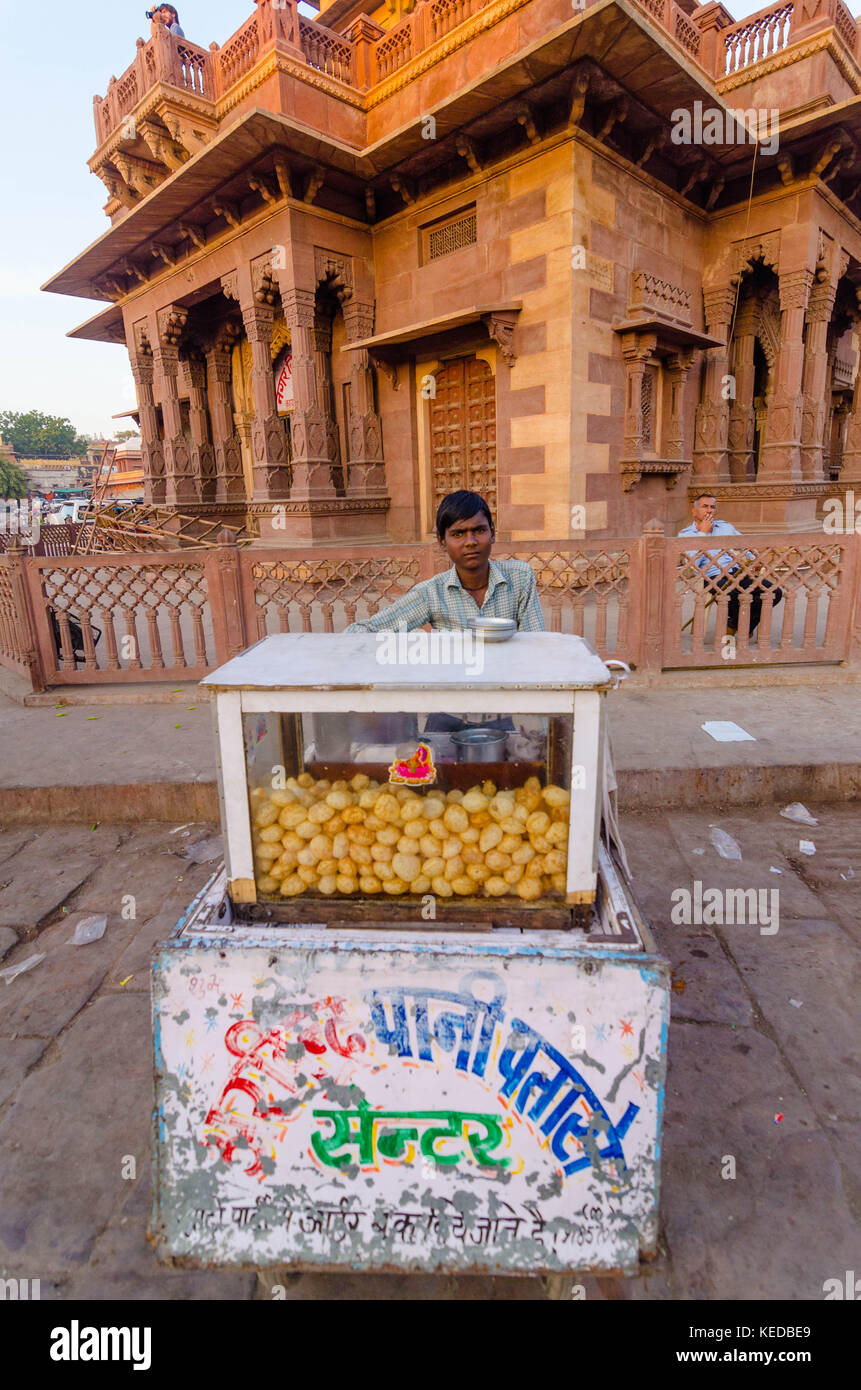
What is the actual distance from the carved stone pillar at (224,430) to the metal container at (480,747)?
15.3 metres

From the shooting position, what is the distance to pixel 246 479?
1616cm

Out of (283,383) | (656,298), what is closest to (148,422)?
(283,383)

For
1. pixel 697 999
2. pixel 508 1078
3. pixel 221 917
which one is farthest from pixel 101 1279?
pixel 697 999

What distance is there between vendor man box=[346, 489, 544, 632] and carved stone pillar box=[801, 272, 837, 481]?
1089cm

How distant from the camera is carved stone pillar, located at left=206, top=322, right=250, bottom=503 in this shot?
15609 millimetres

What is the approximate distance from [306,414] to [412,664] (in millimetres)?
10055

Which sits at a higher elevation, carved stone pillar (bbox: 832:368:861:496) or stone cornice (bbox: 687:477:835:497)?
carved stone pillar (bbox: 832:368:861:496)

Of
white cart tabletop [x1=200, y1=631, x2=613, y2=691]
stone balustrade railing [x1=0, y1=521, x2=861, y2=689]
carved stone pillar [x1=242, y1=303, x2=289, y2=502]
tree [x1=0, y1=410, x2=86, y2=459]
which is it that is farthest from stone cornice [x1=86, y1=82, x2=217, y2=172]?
tree [x1=0, y1=410, x2=86, y2=459]

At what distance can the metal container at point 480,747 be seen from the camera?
201 cm

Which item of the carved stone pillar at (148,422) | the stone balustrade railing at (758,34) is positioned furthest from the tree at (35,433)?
the stone balustrade railing at (758,34)

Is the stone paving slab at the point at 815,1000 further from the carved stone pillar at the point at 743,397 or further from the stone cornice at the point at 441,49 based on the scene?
the carved stone pillar at the point at 743,397

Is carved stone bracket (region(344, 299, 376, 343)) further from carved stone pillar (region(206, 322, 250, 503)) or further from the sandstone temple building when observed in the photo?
carved stone pillar (region(206, 322, 250, 503))

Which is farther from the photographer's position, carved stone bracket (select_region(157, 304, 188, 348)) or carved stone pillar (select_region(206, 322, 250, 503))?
carved stone pillar (select_region(206, 322, 250, 503))

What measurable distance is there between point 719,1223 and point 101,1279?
62.0 inches
